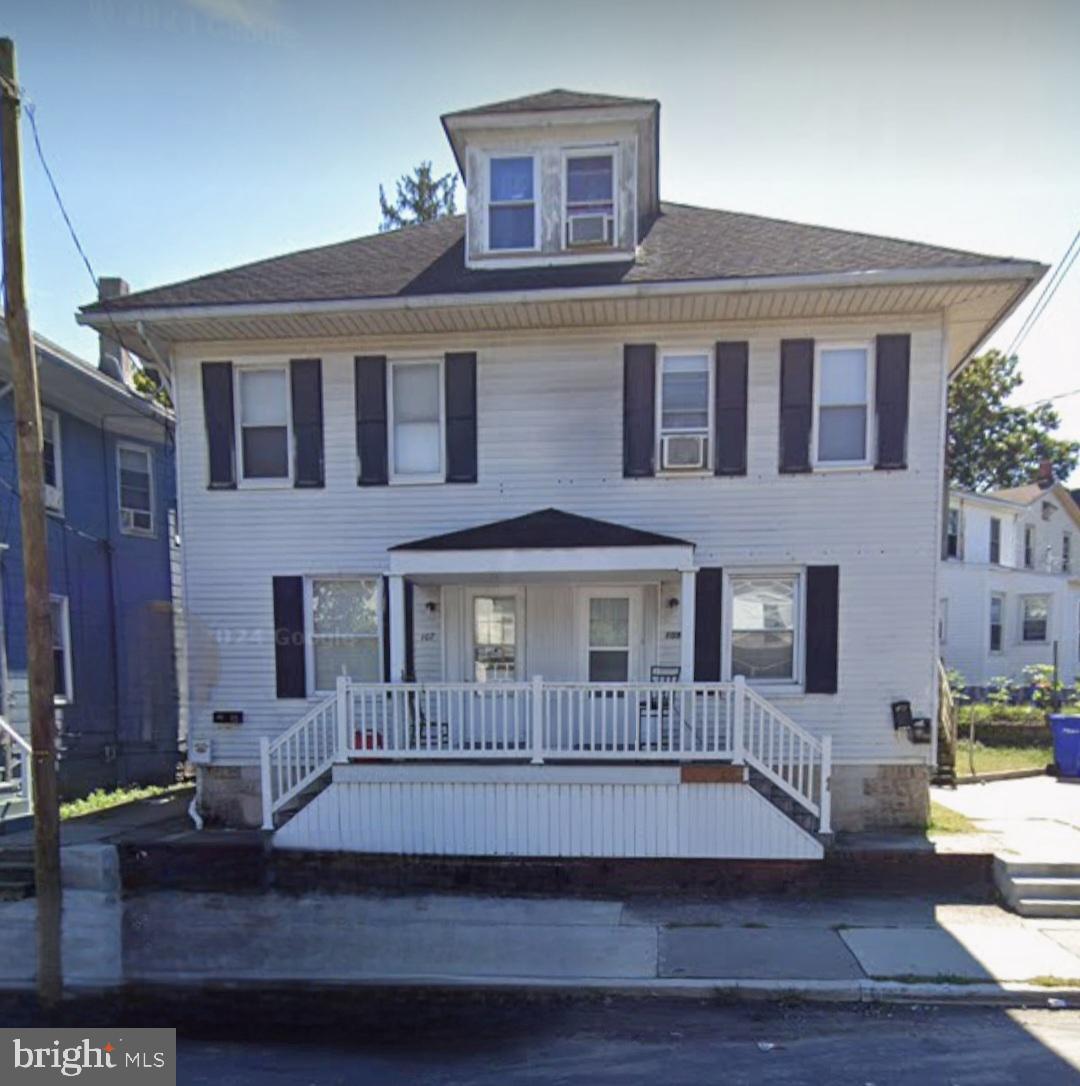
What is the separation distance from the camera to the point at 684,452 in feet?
25.8

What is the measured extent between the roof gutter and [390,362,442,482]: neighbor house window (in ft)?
2.86

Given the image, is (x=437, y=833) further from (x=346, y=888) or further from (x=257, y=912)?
(x=257, y=912)

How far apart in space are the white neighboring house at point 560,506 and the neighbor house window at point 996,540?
15.6 m

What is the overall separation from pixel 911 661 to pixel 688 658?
2715 mm

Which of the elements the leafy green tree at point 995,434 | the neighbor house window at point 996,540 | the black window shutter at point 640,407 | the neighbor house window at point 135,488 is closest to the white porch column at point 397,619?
the black window shutter at point 640,407

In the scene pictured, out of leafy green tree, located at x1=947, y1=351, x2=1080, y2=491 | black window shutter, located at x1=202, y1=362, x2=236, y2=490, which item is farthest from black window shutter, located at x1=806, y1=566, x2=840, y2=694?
leafy green tree, located at x1=947, y1=351, x2=1080, y2=491

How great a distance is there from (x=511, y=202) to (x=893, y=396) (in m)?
5.16

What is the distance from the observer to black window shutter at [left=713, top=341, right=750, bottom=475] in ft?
25.4

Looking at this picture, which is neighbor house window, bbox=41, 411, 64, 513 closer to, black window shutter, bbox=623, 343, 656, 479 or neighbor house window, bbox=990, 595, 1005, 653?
black window shutter, bbox=623, 343, 656, 479

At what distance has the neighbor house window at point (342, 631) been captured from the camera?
8.30 metres

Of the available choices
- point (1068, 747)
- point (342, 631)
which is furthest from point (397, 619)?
point (1068, 747)

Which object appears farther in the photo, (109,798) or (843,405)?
(109,798)

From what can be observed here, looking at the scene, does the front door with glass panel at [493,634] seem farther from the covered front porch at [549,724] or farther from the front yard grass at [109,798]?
the front yard grass at [109,798]

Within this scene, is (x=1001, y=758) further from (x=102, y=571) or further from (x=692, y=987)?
(x=102, y=571)
